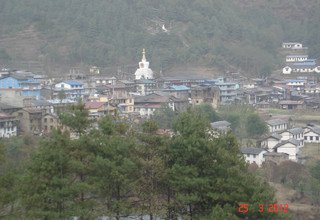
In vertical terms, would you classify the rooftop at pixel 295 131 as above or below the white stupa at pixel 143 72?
below

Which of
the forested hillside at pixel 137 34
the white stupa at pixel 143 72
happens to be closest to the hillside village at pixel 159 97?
the white stupa at pixel 143 72

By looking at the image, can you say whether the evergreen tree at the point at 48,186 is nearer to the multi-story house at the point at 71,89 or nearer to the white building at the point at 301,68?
the multi-story house at the point at 71,89

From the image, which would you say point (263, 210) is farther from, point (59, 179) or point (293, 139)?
point (293, 139)

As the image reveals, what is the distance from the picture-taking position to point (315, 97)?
3369cm

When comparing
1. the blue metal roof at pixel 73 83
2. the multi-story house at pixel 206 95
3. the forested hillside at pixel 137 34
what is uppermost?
the forested hillside at pixel 137 34

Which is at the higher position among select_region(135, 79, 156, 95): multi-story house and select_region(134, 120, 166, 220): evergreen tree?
select_region(135, 79, 156, 95): multi-story house

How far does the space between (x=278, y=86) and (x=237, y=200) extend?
95.7 feet

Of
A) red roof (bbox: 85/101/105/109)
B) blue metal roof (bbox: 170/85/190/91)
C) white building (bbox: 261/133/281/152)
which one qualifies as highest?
blue metal roof (bbox: 170/85/190/91)

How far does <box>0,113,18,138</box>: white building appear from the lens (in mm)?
19844

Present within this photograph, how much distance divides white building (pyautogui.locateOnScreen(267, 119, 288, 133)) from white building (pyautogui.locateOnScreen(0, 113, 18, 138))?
10.9m

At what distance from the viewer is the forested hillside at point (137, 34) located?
129 ft

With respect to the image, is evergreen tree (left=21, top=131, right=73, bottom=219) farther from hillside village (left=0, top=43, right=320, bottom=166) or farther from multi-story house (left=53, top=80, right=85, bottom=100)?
multi-story house (left=53, top=80, right=85, bottom=100)

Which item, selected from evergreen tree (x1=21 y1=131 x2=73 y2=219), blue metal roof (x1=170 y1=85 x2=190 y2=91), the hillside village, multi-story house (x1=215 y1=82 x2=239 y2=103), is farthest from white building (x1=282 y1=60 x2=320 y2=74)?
evergreen tree (x1=21 y1=131 x2=73 y2=219)

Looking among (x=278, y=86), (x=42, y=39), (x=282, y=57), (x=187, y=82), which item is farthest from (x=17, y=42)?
(x=282, y=57)
